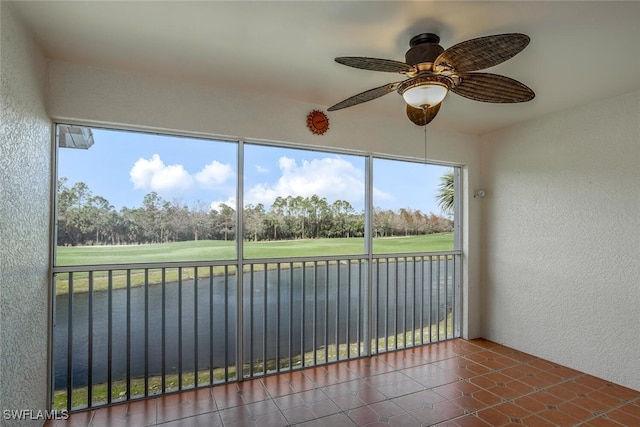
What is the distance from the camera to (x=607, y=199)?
9.32 ft

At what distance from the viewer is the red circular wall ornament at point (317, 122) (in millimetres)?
3047

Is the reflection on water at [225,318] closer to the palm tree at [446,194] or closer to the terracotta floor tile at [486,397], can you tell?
the palm tree at [446,194]

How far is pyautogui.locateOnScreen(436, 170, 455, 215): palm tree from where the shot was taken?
3906mm

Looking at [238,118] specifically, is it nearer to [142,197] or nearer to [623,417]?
[142,197]

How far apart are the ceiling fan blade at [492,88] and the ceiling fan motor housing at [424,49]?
214 mm

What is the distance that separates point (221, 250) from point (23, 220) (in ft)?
4.27

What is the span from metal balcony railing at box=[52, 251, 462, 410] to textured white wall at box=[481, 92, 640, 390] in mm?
765

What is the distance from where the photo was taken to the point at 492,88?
1772 millimetres

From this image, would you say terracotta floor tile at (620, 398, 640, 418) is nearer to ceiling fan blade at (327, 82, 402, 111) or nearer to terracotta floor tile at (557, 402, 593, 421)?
terracotta floor tile at (557, 402, 593, 421)

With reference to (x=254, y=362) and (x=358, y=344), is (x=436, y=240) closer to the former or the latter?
(x=358, y=344)

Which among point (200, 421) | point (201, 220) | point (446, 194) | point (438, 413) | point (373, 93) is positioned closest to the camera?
point (373, 93)

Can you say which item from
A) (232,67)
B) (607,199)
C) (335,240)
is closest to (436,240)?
(335,240)

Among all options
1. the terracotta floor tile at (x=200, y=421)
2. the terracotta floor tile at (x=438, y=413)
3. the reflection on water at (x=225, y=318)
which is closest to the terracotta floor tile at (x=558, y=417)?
the terracotta floor tile at (x=438, y=413)

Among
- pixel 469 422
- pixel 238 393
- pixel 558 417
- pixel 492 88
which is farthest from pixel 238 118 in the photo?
pixel 558 417
